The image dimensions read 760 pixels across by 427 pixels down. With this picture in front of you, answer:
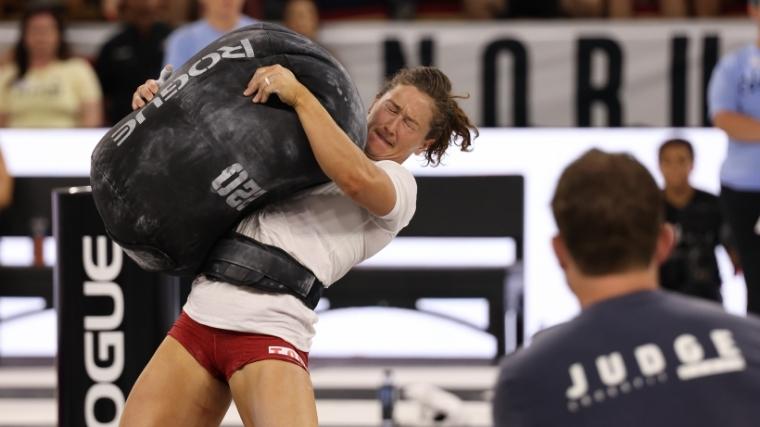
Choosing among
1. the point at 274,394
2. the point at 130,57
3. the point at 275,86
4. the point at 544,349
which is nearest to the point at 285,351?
the point at 274,394

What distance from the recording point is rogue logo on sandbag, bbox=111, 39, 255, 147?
3.43 m

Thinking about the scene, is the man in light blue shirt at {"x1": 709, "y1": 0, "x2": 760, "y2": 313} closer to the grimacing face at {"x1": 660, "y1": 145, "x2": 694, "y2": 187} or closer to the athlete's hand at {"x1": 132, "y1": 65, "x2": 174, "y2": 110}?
the grimacing face at {"x1": 660, "y1": 145, "x2": 694, "y2": 187}

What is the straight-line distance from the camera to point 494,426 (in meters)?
2.09

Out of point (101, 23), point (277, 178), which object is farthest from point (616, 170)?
point (101, 23)

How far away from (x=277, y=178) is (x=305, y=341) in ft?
1.37

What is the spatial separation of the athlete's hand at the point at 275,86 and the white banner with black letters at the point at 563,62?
4550mm

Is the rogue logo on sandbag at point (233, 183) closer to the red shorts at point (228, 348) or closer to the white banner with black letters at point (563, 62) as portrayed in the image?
the red shorts at point (228, 348)

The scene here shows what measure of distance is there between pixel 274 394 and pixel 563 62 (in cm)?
500

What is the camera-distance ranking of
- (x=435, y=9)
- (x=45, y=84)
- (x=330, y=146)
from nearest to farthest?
(x=330, y=146) < (x=45, y=84) < (x=435, y=9)

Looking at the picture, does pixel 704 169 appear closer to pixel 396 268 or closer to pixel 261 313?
pixel 396 268

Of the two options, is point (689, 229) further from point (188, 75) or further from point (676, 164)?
point (188, 75)

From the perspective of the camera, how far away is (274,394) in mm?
3285

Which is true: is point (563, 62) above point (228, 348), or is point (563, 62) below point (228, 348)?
above

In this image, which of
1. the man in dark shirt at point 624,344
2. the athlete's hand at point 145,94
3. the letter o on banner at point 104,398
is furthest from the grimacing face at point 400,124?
the man in dark shirt at point 624,344
